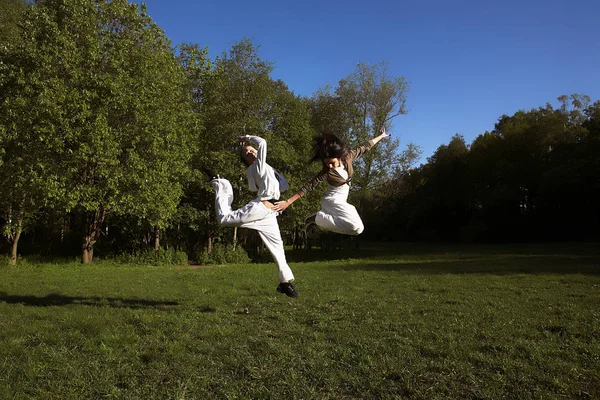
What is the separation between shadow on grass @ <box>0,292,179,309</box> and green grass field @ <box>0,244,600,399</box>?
31 millimetres

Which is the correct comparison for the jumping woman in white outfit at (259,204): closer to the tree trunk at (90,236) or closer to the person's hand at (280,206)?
the person's hand at (280,206)

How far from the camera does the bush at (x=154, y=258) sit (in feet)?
79.2

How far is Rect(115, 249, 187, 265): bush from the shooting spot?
79.2ft

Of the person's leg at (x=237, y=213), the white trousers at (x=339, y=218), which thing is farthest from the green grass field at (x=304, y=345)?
the person's leg at (x=237, y=213)

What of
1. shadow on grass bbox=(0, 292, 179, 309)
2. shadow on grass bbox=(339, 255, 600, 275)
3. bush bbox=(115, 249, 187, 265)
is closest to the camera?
shadow on grass bbox=(0, 292, 179, 309)

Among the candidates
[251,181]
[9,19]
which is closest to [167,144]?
[9,19]

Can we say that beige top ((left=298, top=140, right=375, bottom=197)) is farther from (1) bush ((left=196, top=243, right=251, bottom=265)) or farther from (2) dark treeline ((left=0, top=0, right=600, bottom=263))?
(1) bush ((left=196, top=243, right=251, bottom=265))

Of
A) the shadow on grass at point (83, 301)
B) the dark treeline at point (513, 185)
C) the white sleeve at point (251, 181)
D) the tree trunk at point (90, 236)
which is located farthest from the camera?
the dark treeline at point (513, 185)

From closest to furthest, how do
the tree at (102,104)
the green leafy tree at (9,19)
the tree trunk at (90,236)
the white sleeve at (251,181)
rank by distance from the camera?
the white sleeve at (251,181) < the tree at (102,104) < the green leafy tree at (9,19) < the tree trunk at (90,236)

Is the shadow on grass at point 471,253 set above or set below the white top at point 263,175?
below

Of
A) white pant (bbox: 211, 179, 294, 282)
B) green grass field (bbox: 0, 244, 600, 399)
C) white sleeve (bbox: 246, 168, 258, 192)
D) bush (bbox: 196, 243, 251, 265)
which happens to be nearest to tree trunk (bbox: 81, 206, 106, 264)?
bush (bbox: 196, 243, 251, 265)

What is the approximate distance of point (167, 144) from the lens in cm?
2181

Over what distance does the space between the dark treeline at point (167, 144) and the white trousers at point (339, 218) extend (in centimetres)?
1401

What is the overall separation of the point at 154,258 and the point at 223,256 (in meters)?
4.34
